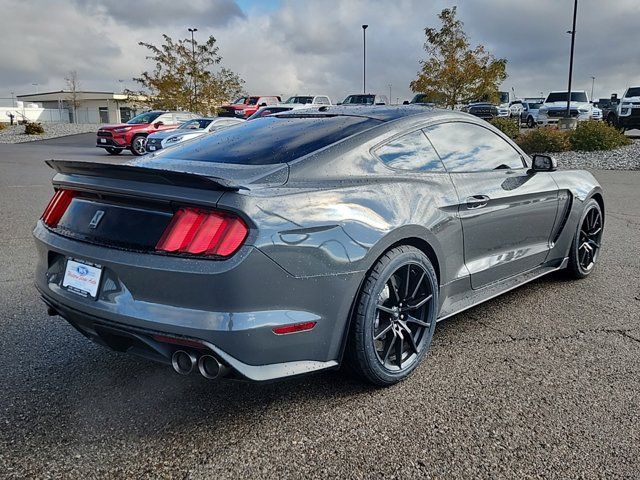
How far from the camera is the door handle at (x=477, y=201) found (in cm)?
347

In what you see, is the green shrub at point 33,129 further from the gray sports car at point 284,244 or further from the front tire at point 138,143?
the gray sports car at point 284,244

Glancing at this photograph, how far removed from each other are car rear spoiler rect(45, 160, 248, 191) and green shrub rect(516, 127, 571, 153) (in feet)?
61.7

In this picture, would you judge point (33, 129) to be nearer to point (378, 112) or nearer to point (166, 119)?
point (166, 119)

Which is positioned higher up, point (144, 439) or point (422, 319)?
point (422, 319)

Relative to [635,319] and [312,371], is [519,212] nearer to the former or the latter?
[635,319]

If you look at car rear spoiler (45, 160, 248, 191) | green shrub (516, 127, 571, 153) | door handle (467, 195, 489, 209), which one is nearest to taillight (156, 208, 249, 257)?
car rear spoiler (45, 160, 248, 191)

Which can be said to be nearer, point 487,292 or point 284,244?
point 284,244

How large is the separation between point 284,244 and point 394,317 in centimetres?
88

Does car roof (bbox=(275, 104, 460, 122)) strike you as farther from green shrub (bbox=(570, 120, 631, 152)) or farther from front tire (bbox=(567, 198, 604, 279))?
green shrub (bbox=(570, 120, 631, 152))

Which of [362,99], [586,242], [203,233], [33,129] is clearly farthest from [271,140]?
[33,129]

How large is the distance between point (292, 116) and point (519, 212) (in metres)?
1.71

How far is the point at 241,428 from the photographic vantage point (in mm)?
2639

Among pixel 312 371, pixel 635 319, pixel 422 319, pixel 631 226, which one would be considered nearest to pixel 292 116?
pixel 422 319

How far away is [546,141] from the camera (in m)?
19.4
